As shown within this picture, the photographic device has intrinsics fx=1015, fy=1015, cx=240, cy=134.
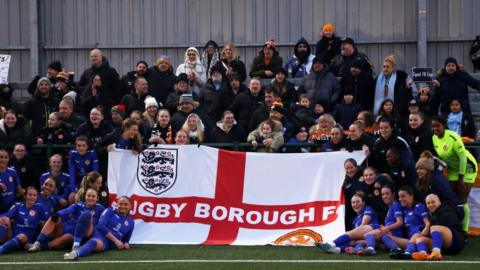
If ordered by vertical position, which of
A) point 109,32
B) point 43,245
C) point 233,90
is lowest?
point 43,245

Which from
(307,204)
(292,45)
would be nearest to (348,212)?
(307,204)

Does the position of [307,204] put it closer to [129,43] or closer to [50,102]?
[50,102]

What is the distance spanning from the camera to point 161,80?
17.4m

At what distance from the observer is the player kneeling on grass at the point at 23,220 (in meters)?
13.6

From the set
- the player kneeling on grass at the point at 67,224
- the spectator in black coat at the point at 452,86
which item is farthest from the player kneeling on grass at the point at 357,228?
the spectator in black coat at the point at 452,86

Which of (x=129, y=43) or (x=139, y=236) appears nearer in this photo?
(x=139, y=236)

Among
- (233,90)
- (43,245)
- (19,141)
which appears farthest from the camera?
(233,90)

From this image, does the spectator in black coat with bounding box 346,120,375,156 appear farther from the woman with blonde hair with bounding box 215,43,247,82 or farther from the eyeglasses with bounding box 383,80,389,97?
the woman with blonde hair with bounding box 215,43,247,82

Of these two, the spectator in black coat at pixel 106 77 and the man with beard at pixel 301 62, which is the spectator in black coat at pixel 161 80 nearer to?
the spectator in black coat at pixel 106 77

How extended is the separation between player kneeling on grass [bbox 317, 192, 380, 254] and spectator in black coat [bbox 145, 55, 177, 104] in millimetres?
4851

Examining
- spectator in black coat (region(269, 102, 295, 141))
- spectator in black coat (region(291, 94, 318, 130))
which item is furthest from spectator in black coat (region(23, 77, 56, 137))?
spectator in black coat (region(291, 94, 318, 130))

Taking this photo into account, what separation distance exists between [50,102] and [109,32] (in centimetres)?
520

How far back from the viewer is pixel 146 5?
2152cm

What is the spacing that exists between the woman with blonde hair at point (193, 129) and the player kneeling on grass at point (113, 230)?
60.7 inches
